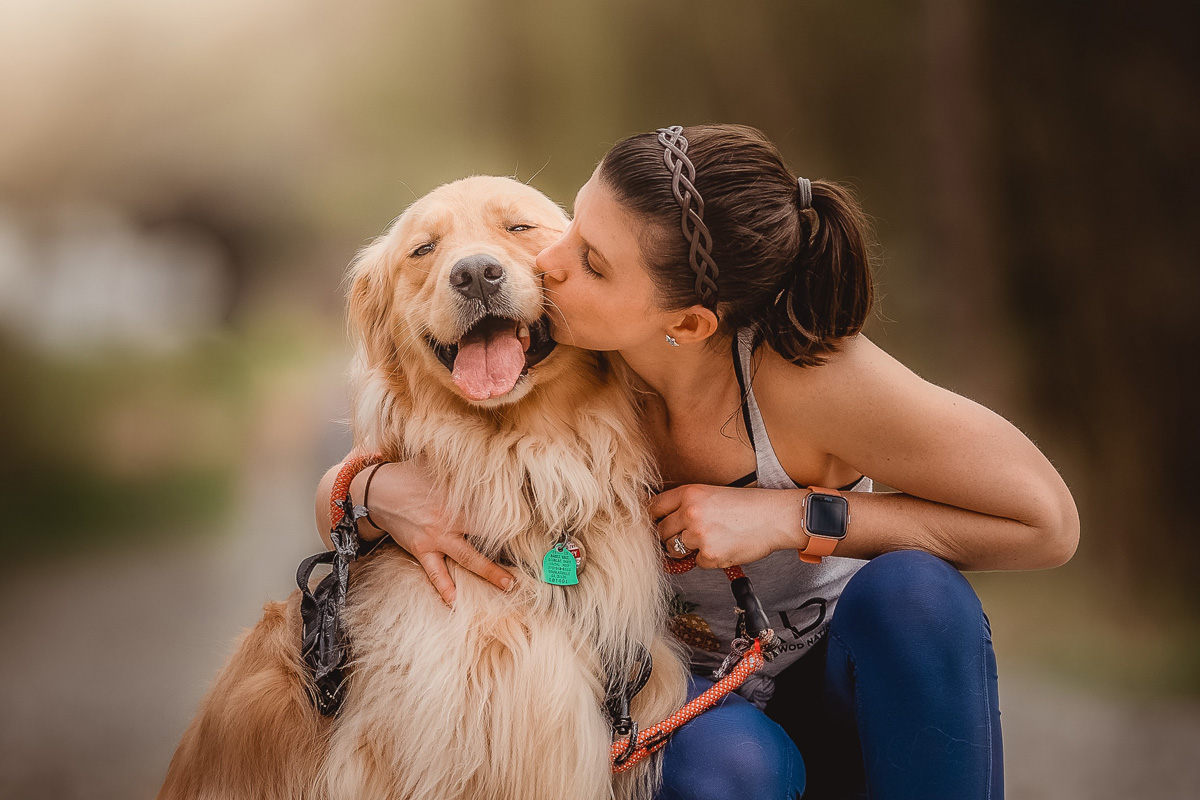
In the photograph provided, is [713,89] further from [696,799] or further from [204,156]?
[696,799]

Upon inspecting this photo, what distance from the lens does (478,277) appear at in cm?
111

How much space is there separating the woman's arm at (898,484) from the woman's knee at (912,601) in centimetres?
7

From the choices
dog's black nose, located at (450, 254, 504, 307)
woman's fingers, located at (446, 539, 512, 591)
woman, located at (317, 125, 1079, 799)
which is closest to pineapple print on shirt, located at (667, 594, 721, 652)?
woman, located at (317, 125, 1079, 799)

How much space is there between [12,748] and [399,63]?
1.83m

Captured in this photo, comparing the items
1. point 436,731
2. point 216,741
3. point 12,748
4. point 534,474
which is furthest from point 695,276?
point 12,748

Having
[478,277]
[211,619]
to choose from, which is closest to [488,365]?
[478,277]

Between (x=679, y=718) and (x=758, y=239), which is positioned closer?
(x=758, y=239)

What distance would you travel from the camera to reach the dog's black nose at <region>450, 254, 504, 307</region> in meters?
1.11

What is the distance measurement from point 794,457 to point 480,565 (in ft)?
1.54

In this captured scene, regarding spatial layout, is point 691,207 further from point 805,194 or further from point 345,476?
point 345,476

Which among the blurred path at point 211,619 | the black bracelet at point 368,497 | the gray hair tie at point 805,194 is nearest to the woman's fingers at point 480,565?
the black bracelet at point 368,497

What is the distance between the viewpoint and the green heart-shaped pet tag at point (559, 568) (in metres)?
1.19

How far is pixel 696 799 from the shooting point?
A: 1.14 meters

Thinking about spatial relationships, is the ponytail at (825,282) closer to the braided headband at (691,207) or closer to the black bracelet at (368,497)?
the braided headband at (691,207)
